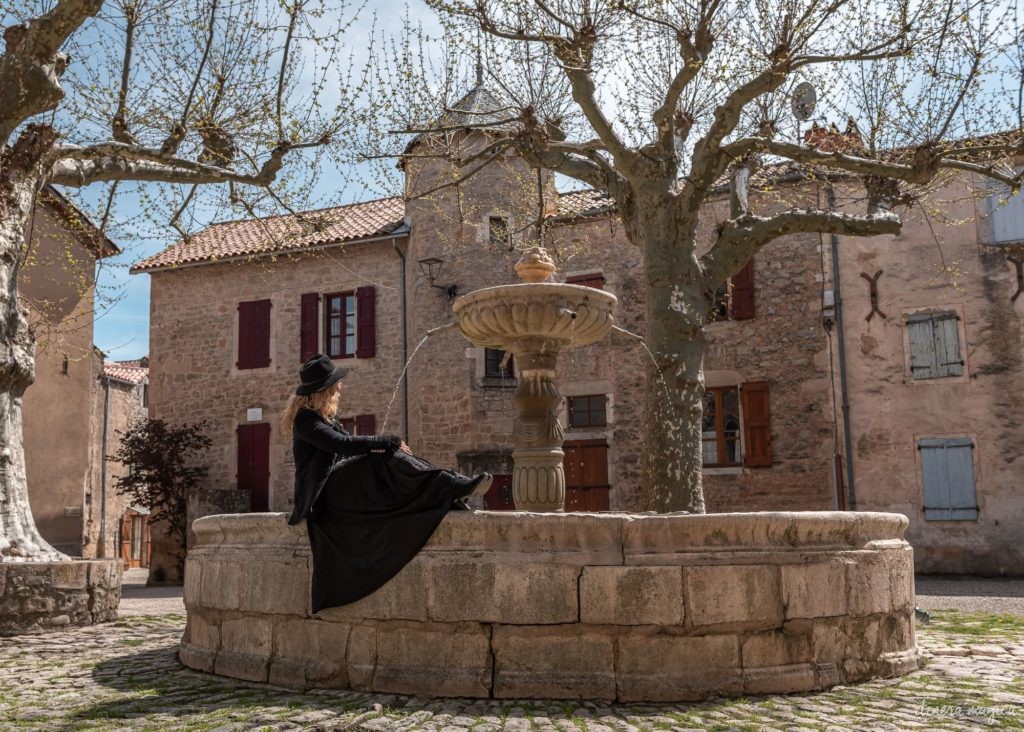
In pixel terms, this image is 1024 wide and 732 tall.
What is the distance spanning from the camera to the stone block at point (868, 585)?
5.06m

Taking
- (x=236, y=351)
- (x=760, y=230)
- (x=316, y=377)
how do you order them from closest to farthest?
1. (x=316, y=377)
2. (x=760, y=230)
3. (x=236, y=351)

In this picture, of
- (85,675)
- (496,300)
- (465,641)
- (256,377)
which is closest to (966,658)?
(465,641)

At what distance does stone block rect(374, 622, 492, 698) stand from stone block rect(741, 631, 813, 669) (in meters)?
1.28

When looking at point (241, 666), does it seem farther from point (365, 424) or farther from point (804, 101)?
point (365, 424)

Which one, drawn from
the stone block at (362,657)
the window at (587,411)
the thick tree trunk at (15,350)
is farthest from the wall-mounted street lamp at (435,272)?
the stone block at (362,657)

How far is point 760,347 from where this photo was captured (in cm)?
1678

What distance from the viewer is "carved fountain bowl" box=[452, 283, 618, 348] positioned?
22.4ft

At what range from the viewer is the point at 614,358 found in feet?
58.0

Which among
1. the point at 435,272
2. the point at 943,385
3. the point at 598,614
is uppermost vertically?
the point at 435,272

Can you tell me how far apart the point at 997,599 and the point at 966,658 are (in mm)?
6101

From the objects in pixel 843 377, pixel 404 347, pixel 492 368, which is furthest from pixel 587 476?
pixel 843 377

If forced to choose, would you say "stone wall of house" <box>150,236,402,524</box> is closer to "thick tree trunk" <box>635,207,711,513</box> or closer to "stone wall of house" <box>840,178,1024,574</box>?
"stone wall of house" <box>840,178,1024,574</box>

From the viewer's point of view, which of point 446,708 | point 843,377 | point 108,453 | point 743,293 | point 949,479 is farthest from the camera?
point 108,453

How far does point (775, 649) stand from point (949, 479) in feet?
39.7
